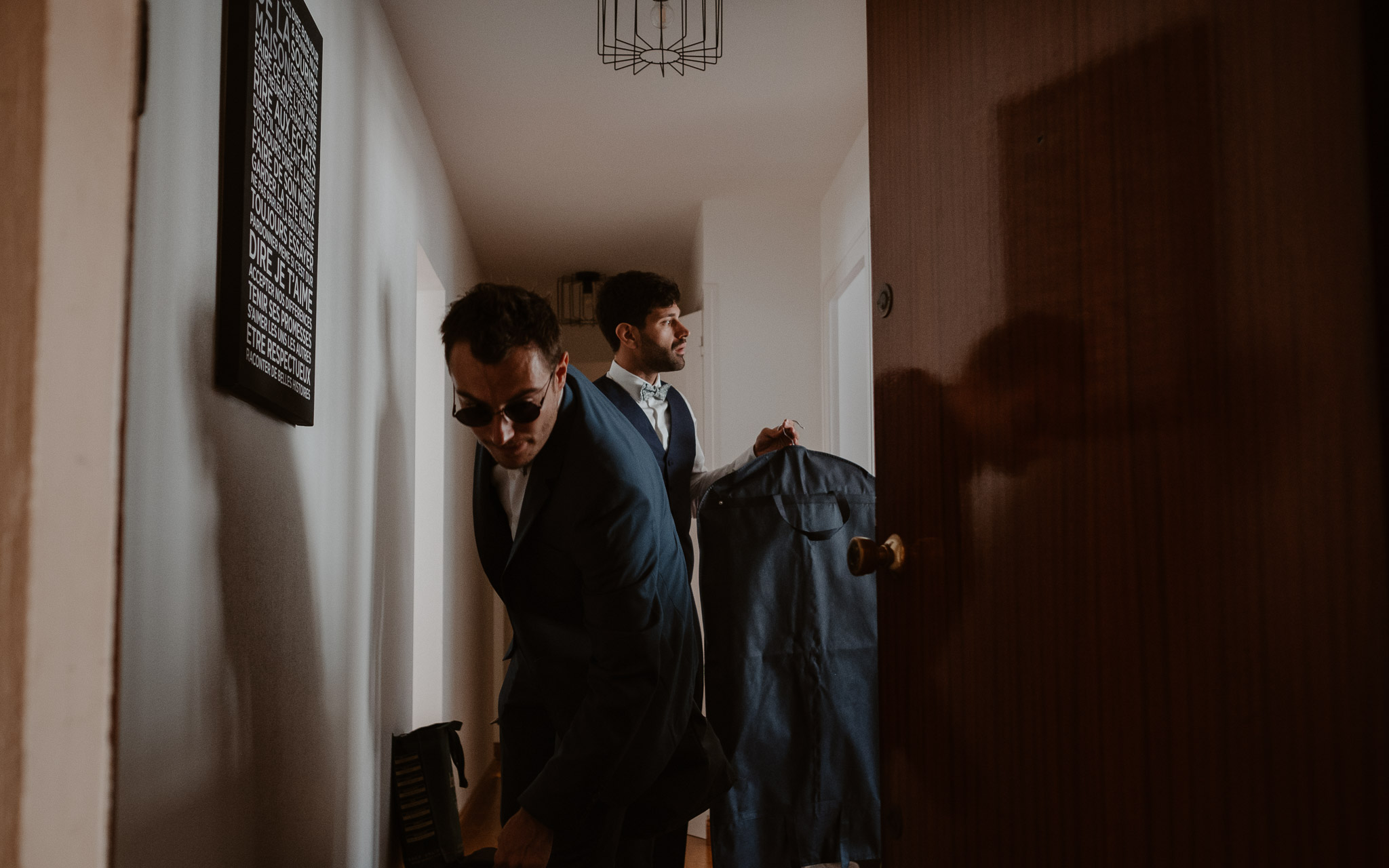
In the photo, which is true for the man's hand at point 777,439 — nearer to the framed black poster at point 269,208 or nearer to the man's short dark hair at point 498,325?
the man's short dark hair at point 498,325

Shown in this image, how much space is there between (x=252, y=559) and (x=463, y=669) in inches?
103

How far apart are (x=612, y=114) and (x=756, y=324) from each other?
48.9 inches

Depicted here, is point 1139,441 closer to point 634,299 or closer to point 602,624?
point 602,624

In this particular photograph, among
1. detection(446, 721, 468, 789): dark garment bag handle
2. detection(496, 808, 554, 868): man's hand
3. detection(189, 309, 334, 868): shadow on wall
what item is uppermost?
detection(189, 309, 334, 868): shadow on wall

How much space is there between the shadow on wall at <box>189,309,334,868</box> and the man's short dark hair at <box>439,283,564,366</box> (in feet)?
1.06

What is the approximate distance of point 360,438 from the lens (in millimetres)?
1929

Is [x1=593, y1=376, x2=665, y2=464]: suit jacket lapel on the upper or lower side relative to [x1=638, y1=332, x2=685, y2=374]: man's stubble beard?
lower

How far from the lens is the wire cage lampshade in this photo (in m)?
2.31

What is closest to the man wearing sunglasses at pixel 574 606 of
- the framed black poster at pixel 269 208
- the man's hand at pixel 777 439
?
the framed black poster at pixel 269 208

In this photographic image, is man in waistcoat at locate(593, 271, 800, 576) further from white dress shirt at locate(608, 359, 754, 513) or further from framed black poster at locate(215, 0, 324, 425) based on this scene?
framed black poster at locate(215, 0, 324, 425)

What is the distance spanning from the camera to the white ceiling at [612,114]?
8.07 ft

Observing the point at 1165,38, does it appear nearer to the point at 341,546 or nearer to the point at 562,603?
the point at 562,603

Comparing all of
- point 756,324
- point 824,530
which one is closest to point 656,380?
point 824,530

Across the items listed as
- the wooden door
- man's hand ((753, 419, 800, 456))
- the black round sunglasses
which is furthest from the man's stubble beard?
the wooden door
